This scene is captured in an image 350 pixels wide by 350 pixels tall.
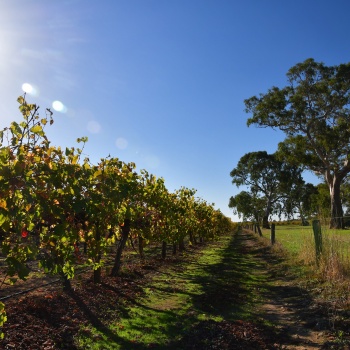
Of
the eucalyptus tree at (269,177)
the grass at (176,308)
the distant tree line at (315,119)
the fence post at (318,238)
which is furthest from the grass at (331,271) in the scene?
the eucalyptus tree at (269,177)

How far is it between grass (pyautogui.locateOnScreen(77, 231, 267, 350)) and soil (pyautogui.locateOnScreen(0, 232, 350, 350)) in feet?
0.71

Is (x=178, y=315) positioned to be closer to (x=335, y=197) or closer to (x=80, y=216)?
(x=80, y=216)

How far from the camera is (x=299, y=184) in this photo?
64938 mm

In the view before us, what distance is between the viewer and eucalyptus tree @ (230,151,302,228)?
63375 mm

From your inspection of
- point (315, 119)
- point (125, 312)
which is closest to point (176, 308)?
point (125, 312)

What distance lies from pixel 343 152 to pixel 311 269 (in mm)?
26033

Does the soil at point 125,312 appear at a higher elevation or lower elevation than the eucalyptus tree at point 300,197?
lower

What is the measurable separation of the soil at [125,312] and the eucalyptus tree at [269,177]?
2191 inches

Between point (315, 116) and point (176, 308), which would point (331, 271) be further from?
point (315, 116)

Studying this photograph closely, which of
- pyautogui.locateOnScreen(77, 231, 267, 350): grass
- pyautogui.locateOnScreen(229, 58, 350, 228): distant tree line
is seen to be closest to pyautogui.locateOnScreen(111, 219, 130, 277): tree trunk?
pyautogui.locateOnScreen(77, 231, 267, 350): grass

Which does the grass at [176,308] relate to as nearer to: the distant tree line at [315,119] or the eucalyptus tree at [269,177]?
the distant tree line at [315,119]

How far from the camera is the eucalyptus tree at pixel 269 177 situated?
2495 inches

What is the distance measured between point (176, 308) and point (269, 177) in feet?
195

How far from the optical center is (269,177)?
64500 mm
